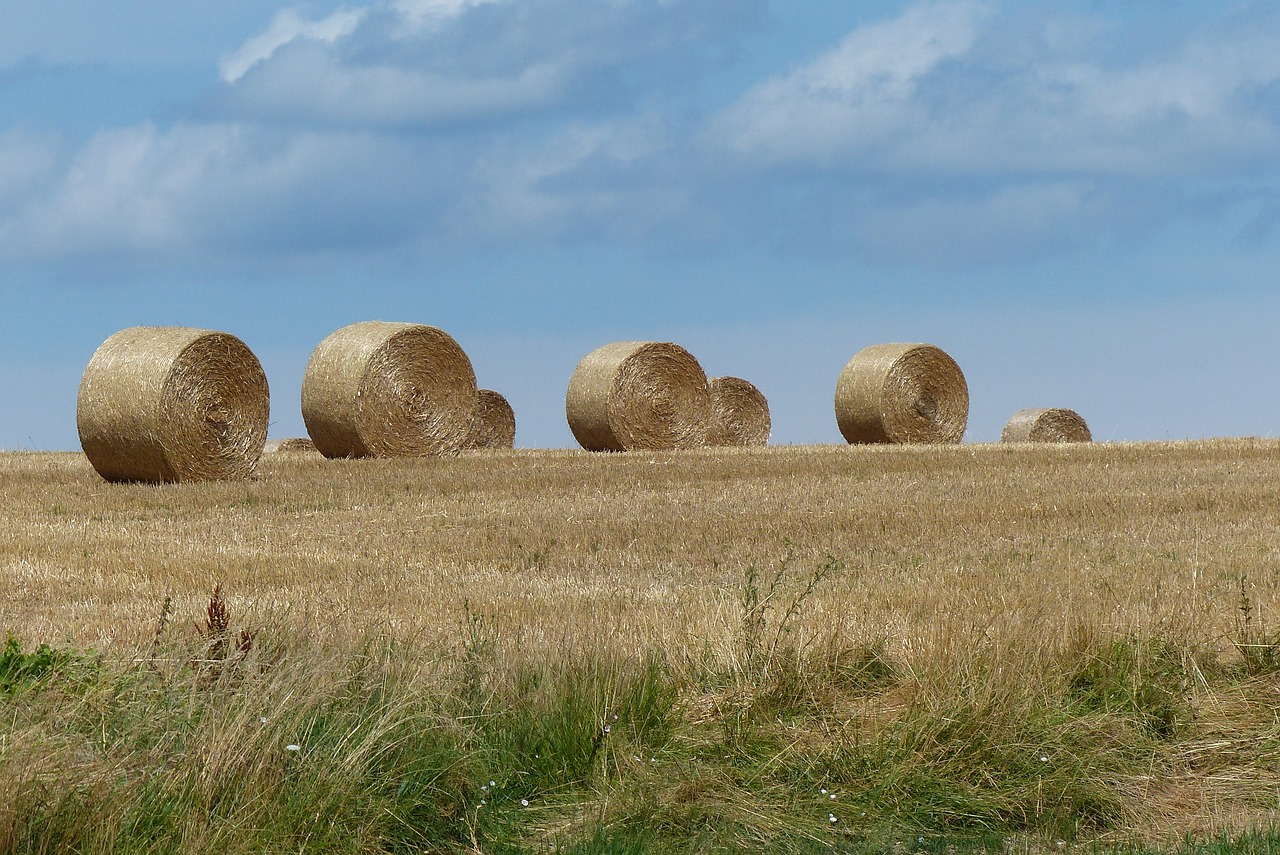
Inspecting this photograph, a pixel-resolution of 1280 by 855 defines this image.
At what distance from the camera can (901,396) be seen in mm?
27234

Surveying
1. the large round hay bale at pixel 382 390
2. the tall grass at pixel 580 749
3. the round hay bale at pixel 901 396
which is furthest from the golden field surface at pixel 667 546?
the round hay bale at pixel 901 396

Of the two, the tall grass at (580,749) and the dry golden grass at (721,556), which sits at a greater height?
the dry golden grass at (721,556)

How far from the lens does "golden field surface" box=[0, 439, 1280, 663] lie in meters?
7.71

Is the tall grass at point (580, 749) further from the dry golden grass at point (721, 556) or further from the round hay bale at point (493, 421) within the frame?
the round hay bale at point (493, 421)

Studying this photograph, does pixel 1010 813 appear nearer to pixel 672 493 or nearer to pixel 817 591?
pixel 817 591

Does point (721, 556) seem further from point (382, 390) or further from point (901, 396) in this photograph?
point (901, 396)

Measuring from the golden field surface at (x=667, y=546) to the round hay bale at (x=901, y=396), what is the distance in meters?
5.10

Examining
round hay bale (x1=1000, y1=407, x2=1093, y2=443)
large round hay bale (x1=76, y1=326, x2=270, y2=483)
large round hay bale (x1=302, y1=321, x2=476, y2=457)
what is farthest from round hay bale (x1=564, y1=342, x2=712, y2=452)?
round hay bale (x1=1000, y1=407, x2=1093, y2=443)

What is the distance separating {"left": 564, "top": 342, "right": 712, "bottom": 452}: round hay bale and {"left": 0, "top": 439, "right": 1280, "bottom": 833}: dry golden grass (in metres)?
3.35

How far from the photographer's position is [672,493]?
55.4ft

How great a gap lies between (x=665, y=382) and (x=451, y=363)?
453cm

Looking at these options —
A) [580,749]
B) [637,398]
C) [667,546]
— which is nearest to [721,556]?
[667,546]

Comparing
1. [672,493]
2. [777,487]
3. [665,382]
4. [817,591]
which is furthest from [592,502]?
[665,382]

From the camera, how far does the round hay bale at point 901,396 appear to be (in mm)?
27047
